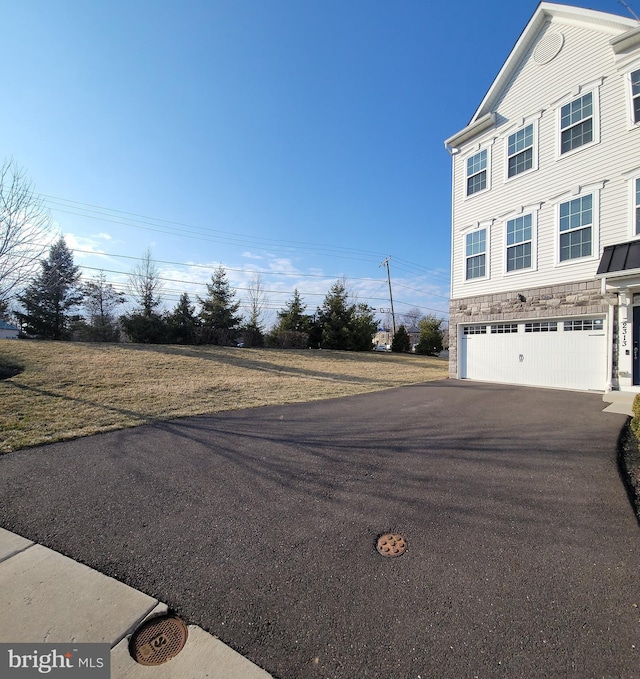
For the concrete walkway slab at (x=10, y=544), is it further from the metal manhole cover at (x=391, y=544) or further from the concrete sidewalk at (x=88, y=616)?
the metal manhole cover at (x=391, y=544)

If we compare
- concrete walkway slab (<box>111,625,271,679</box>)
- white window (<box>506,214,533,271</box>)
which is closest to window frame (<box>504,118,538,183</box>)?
white window (<box>506,214,533,271</box>)

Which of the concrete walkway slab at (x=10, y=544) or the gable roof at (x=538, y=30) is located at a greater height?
the gable roof at (x=538, y=30)

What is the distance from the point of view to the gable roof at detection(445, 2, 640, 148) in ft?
29.2

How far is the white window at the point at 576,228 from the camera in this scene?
9.41 metres

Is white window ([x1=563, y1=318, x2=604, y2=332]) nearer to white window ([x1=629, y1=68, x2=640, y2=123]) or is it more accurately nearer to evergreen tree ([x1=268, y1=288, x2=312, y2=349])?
white window ([x1=629, y1=68, x2=640, y2=123])

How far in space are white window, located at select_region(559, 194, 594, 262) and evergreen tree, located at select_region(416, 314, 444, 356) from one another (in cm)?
2059

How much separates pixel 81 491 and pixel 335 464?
9.40 feet

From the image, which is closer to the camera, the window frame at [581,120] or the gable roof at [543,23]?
the gable roof at [543,23]

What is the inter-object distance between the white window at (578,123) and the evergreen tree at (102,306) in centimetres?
2617

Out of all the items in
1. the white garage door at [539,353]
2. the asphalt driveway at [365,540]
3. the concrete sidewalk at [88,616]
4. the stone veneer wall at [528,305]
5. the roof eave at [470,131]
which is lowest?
the concrete sidewalk at [88,616]

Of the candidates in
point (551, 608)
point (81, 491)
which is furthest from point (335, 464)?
point (81, 491)

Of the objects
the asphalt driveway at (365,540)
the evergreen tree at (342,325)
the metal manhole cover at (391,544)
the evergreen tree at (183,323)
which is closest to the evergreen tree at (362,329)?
the evergreen tree at (342,325)

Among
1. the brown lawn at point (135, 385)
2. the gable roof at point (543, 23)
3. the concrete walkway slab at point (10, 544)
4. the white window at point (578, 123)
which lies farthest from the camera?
the white window at point (578, 123)

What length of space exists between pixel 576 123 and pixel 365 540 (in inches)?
531
